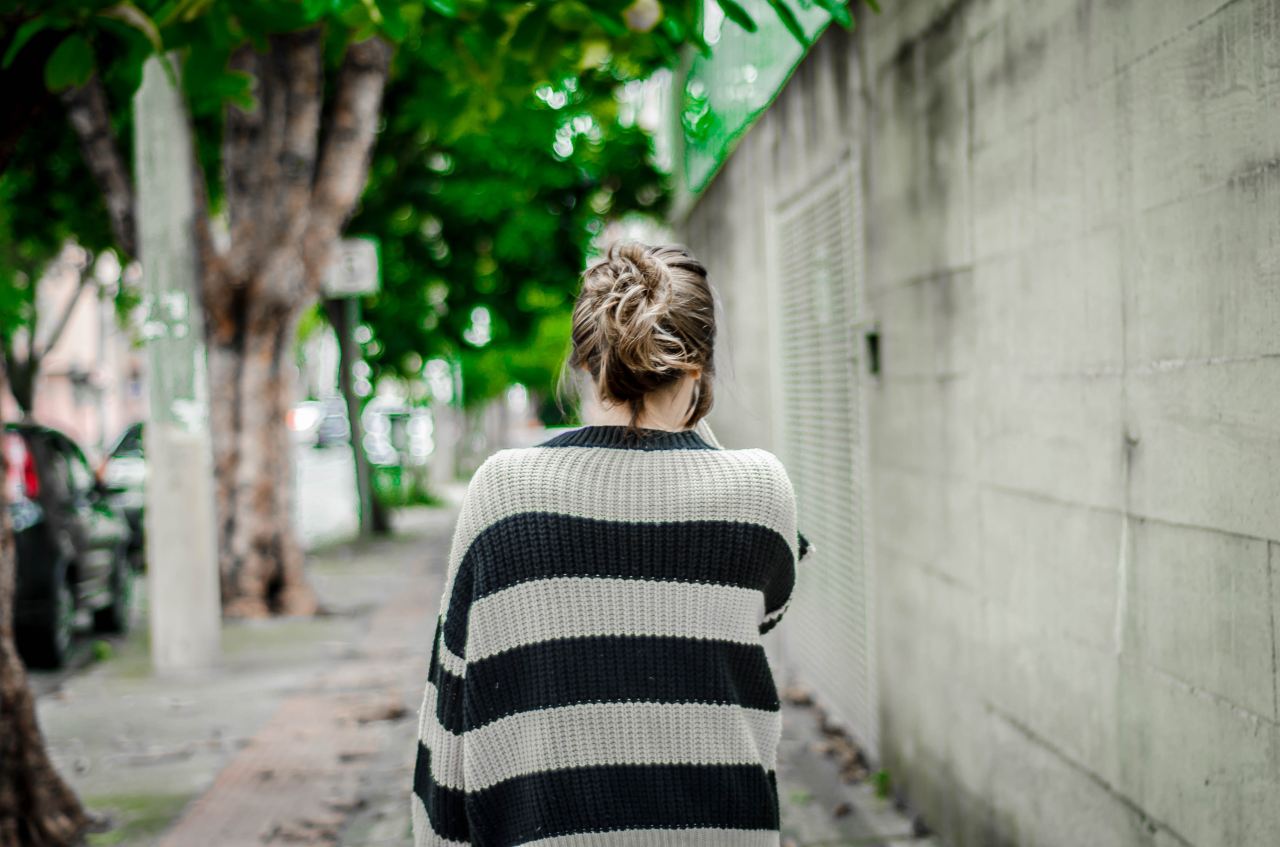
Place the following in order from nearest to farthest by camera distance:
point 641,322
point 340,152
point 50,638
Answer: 1. point 641,322
2. point 50,638
3. point 340,152

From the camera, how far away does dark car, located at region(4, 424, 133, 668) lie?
878 centimetres

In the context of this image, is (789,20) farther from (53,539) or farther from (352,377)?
(352,377)

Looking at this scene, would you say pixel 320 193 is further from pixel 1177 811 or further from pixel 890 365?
pixel 1177 811

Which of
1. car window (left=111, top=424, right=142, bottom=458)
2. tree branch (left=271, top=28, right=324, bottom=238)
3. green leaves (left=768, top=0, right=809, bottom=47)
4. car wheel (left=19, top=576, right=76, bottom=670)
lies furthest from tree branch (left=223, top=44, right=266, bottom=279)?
car window (left=111, top=424, right=142, bottom=458)

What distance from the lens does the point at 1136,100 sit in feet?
10.3

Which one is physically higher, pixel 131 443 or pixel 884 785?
pixel 131 443

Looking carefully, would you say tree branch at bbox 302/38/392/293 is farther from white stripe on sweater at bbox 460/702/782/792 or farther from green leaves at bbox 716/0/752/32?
white stripe on sweater at bbox 460/702/782/792

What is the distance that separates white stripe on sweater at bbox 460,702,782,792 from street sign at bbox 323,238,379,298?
12512 mm

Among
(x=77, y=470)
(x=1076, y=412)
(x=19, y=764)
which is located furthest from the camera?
(x=77, y=470)

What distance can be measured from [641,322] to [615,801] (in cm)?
69

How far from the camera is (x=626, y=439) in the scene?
2.10 m

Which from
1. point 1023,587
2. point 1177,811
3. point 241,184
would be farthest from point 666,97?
point 1177,811

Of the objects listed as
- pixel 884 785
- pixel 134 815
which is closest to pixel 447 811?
pixel 884 785

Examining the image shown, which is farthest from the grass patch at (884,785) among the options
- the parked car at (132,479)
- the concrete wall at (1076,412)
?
the parked car at (132,479)
